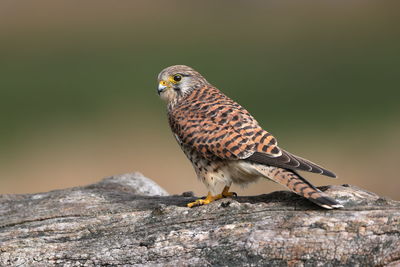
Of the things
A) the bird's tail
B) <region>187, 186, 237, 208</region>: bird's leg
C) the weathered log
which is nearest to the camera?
the weathered log

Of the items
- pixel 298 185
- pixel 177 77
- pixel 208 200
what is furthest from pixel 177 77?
pixel 298 185

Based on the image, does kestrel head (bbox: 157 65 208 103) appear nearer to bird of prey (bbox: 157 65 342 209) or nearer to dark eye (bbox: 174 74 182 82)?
dark eye (bbox: 174 74 182 82)

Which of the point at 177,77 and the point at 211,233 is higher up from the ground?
the point at 177,77

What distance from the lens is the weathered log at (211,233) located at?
17.0ft

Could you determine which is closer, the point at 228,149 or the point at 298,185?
the point at 298,185

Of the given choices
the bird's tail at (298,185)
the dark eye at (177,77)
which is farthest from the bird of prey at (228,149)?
the dark eye at (177,77)

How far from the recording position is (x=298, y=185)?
18.5 feet

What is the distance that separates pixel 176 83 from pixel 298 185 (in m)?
1.79

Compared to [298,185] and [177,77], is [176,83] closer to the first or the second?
[177,77]

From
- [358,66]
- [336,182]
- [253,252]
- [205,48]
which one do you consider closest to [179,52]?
[205,48]

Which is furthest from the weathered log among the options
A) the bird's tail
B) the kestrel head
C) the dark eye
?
the dark eye

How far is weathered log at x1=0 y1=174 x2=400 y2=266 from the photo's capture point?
5.18 metres

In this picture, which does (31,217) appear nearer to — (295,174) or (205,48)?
(295,174)

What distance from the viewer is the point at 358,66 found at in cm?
1783
